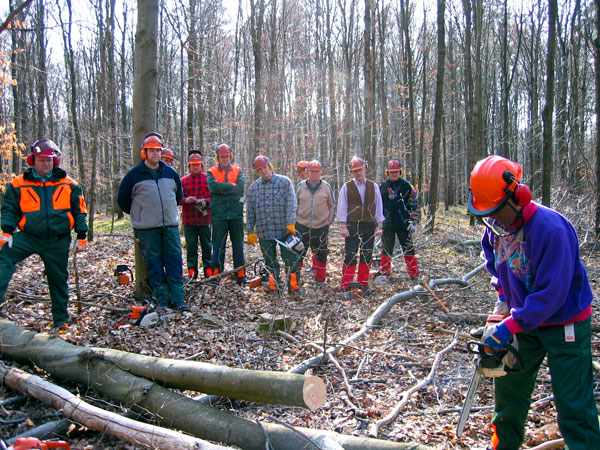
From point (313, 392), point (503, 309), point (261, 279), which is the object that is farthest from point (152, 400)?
point (261, 279)

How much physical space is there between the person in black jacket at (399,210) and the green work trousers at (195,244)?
312 centimetres

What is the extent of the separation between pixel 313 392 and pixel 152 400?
1.20m

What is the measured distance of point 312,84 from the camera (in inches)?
918

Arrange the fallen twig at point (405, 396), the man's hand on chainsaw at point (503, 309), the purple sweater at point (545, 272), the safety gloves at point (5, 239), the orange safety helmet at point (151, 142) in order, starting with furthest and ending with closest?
the orange safety helmet at point (151, 142), the safety gloves at point (5, 239), the fallen twig at point (405, 396), the man's hand on chainsaw at point (503, 309), the purple sweater at point (545, 272)

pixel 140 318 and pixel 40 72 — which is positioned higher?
pixel 40 72

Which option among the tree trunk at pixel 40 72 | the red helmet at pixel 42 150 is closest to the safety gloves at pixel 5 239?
the red helmet at pixel 42 150

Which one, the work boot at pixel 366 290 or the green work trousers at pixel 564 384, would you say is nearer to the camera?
the green work trousers at pixel 564 384

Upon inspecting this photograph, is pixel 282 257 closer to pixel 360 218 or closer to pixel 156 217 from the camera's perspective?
pixel 360 218

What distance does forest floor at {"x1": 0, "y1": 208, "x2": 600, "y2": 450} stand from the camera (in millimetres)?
3076

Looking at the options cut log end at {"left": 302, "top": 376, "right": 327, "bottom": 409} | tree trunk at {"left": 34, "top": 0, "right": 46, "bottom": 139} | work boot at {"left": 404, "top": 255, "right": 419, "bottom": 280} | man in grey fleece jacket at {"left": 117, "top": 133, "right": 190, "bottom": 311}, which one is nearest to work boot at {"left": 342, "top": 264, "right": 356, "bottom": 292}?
work boot at {"left": 404, "top": 255, "right": 419, "bottom": 280}

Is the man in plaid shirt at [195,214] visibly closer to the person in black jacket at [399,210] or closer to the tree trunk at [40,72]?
the person in black jacket at [399,210]

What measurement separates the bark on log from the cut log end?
0.58m

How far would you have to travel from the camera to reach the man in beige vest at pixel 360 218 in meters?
6.79

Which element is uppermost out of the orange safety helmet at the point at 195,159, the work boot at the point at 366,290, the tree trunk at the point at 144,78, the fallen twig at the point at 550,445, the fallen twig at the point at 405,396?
the tree trunk at the point at 144,78
